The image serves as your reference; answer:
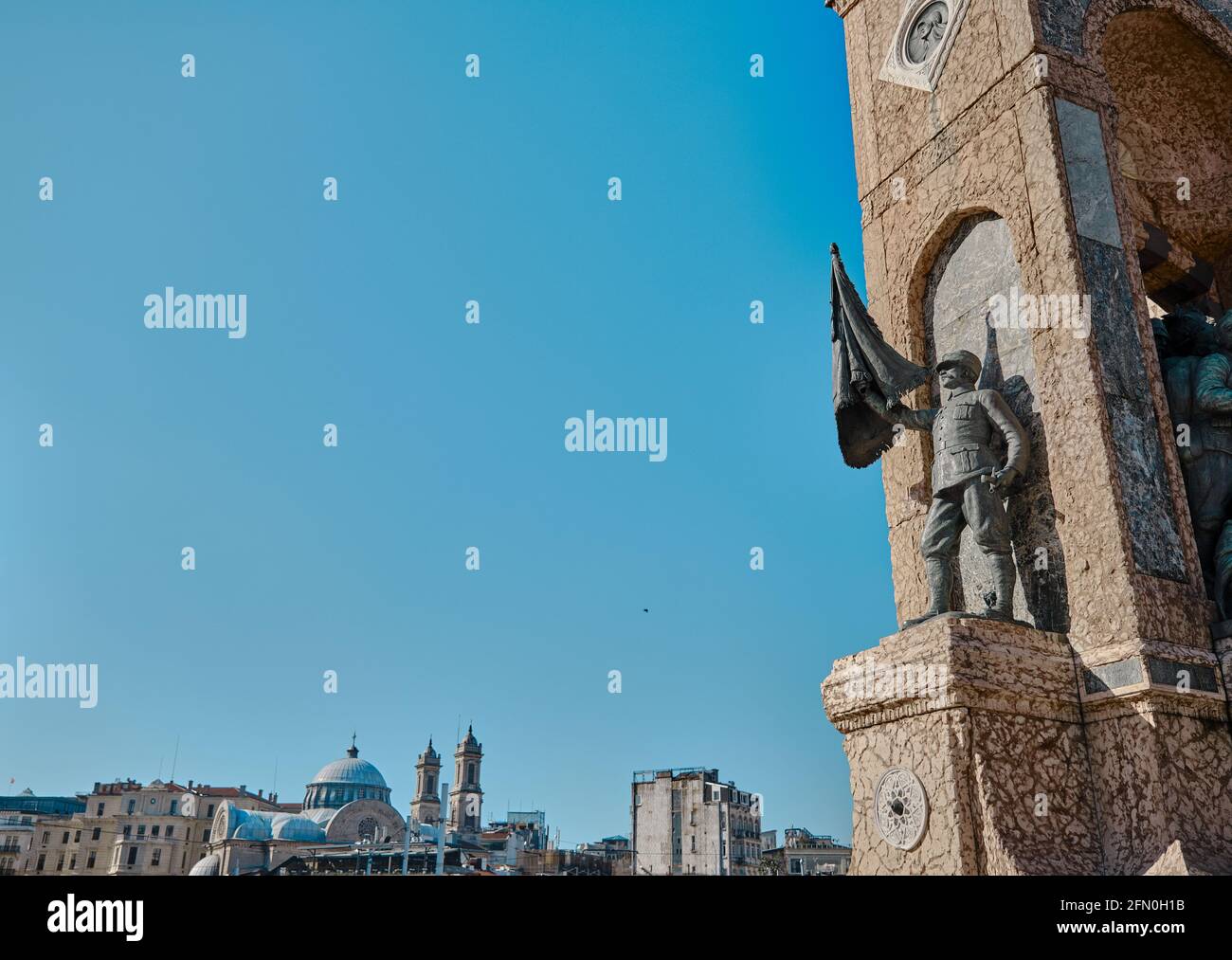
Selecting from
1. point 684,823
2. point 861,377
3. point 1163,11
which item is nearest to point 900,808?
point 861,377

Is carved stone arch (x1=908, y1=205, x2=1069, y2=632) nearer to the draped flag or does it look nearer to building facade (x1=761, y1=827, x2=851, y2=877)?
the draped flag

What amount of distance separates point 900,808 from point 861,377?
10.0 ft

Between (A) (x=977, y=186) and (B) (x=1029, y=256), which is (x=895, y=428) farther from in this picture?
(A) (x=977, y=186)

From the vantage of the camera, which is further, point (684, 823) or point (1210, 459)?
point (684, 823)

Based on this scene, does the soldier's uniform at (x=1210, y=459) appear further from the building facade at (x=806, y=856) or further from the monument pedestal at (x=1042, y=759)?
the building facade at (x=806, y=856)

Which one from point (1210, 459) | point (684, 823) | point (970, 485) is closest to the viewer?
point (970, 485)

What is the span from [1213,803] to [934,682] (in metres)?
1.65

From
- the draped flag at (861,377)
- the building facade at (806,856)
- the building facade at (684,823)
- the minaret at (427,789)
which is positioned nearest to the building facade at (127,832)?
the minaret at (427,789)

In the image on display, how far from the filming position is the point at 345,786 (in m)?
120

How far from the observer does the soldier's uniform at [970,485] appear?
6.48 meters

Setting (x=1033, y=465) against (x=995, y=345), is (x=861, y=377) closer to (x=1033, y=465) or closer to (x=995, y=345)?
(x=995, y=345)

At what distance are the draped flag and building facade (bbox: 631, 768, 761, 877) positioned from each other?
7252cm

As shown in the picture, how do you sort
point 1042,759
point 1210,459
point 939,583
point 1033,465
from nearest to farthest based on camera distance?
point 1042,759 → point 939,583 → point 1033,465 → point 1210,459
